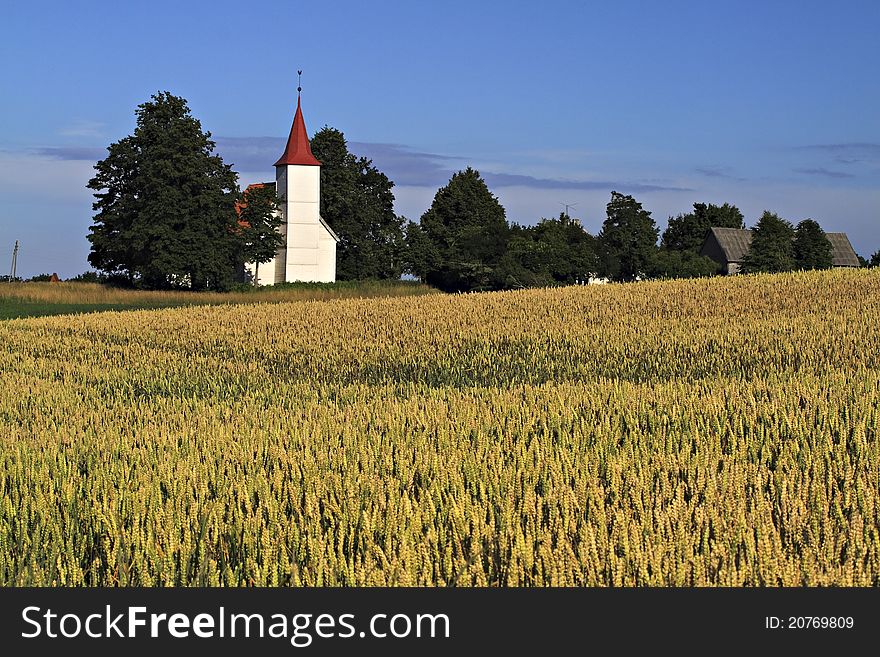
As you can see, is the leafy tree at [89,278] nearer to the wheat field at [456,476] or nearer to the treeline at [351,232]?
the treeline at [351,232]

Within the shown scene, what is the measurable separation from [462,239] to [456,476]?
2541 inches

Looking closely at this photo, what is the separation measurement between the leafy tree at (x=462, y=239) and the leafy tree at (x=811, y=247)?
22084 millimetres

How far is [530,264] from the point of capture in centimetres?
6862

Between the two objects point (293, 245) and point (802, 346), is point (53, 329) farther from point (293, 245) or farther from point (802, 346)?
point (293, 245)

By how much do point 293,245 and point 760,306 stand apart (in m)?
50.7

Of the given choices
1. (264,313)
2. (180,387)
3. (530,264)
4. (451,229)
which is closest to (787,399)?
(180,387)

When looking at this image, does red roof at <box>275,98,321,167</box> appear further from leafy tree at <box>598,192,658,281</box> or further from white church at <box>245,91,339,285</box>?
leafy tree at <box>598,192,658,281</box>

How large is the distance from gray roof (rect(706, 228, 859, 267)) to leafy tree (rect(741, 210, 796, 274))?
9695 mm

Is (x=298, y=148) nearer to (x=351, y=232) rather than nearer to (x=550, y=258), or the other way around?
(x=351, y=232)

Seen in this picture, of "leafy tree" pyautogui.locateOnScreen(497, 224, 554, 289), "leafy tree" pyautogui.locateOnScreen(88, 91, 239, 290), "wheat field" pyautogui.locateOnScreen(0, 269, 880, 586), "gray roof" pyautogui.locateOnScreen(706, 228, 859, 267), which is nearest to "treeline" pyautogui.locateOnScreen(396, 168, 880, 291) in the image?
"leafy tree" pyautogui.locateOnScreen(497, 224, 554, 289)

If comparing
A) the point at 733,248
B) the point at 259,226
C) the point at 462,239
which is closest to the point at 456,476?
the point at 259,226

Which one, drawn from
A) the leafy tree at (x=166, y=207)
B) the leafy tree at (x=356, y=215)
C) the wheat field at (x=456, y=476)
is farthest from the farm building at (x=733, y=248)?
the wheat field at (x=456, y=476)

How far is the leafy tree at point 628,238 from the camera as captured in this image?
244 ft

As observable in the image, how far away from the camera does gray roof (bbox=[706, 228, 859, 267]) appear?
89.6m
